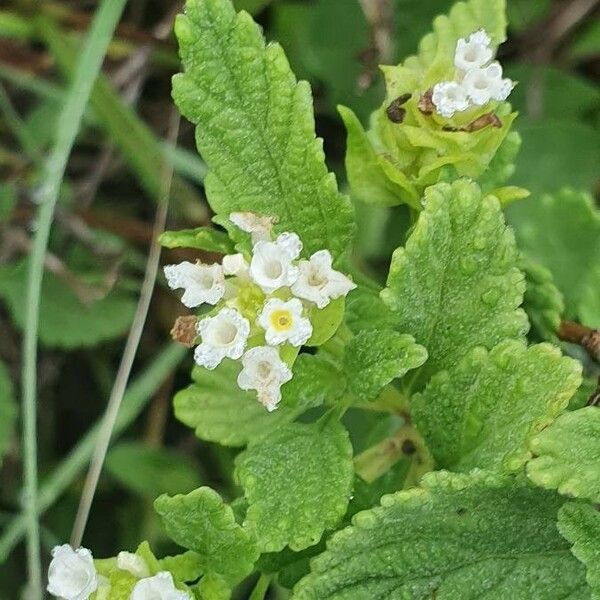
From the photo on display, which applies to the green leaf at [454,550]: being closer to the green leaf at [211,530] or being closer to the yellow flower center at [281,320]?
the green leaf at [211,530]

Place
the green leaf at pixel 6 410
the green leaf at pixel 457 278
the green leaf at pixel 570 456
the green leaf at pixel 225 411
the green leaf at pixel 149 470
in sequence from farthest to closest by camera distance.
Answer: the green leaf at pixel 149 470, the green leaf at pixel 6 410, the green leaf at pixel 225 411, the green leaf at pixel 457 278, the green leaf at pixel 570 456

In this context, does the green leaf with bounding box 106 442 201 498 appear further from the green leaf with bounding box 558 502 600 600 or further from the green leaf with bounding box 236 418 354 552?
the green leaf with bounding box 558 502 600 600

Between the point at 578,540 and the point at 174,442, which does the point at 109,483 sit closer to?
the point at 174,442

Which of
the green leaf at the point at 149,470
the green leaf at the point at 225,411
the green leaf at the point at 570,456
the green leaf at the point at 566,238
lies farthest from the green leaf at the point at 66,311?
the green leaf at the point at 570,456

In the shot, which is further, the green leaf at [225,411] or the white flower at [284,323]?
the green leaf at [225,411]

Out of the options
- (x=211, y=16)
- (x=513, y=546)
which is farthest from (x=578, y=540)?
(x=211, y=16)

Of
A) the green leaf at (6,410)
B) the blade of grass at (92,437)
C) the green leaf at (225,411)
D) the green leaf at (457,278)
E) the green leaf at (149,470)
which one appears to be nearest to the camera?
the green leaf at (457,278)

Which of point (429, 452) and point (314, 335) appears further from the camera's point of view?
point (429, 452)
